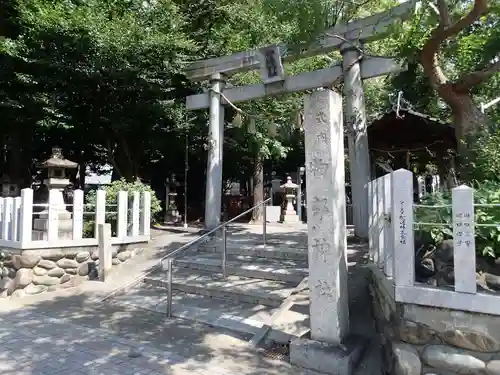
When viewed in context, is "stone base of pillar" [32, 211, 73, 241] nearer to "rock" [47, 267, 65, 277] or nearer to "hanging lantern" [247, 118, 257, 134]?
"rock" [47, 267, 65, 277]

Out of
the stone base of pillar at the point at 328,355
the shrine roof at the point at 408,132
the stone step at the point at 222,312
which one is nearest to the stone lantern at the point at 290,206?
the shrine roof at the point at 408,132

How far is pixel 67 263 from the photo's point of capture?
7.88 metres

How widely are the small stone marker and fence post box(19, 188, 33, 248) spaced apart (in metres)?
5.81

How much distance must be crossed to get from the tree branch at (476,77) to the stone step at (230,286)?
3.48 m

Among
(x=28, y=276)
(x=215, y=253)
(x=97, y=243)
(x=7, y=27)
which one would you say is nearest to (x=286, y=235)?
(x=215, y=253)

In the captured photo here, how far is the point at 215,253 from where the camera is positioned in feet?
26.6

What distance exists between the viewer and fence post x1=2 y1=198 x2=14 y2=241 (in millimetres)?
8164

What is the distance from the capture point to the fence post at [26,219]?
24.6 feet

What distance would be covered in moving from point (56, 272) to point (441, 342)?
6.95 metres

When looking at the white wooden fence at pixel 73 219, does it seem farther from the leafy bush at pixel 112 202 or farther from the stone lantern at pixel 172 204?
the stone lantern at pixel 172 204

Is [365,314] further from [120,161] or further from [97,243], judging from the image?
[120,161]

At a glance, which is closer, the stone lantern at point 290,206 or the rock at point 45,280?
the rock at point 45,280

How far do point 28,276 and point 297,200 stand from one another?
9419 millimetres

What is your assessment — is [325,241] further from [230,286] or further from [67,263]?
[67,263]
